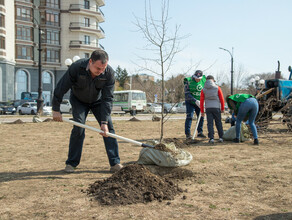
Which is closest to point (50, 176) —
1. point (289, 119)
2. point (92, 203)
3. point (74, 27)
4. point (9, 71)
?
point (92, 203)

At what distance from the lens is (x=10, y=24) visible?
38.2 metres

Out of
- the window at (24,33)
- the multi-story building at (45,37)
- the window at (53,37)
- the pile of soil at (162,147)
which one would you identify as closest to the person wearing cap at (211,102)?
the pile of soil at (162,147)

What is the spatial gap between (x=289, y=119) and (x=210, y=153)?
4.38 metres

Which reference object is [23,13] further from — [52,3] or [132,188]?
[132,188]

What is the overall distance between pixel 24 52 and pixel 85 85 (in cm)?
4096

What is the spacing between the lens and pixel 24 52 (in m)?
41.2

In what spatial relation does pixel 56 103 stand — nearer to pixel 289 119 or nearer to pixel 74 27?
pixel 289 119

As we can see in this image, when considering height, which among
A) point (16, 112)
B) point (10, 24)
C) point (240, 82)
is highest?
point (10, 24)

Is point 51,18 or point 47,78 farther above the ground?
point 51,18

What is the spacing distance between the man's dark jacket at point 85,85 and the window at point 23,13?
135ft

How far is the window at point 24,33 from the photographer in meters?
40.5

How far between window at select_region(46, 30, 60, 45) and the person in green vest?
41.0 m

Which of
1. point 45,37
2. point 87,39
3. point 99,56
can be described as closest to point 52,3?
point 45,37

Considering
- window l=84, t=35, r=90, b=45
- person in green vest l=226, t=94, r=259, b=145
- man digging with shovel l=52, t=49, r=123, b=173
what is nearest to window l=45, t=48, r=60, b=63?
window l=84, t=35, r=90, b=45
